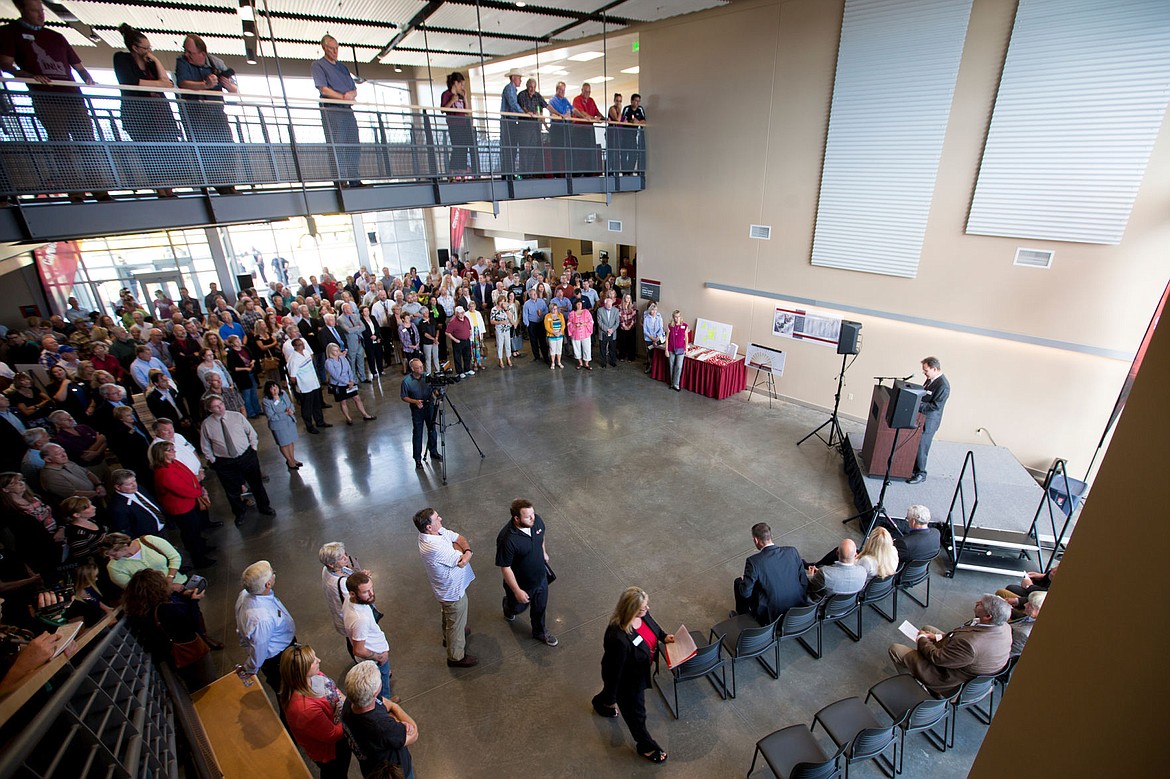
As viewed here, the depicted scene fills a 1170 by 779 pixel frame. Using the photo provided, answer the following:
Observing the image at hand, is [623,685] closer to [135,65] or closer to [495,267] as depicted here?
[135,65]

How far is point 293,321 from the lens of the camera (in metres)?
9.15

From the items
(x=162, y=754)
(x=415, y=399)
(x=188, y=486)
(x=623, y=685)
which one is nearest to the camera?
(x=162, y=754)

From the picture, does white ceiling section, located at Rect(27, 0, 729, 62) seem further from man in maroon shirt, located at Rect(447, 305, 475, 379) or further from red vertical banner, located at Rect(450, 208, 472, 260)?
red vertical banner, located at Rect(450, 208, 472, 260)

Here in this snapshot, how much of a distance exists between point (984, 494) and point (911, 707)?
3.78m

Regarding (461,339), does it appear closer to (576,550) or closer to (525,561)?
(576,550)

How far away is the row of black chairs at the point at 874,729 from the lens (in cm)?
321

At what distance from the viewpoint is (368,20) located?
36.1 feet

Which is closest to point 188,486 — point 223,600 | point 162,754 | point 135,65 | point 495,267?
point 223,600

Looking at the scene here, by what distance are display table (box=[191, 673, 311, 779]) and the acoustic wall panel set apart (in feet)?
29.8

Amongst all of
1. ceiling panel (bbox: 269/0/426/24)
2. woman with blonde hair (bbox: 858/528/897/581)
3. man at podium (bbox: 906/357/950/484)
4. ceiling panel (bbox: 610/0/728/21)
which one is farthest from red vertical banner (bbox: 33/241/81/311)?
man at podium (bbox: 906/357/950/484)

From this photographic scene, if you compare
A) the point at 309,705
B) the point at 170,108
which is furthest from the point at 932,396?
the point at 170,108

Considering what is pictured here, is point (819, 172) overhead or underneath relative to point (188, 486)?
overhead

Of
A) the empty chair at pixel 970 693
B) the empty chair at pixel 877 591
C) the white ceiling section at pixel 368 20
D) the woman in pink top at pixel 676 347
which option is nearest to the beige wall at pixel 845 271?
the woman in pink top at pixel 676 347

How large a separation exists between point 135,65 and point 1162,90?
435 inches
